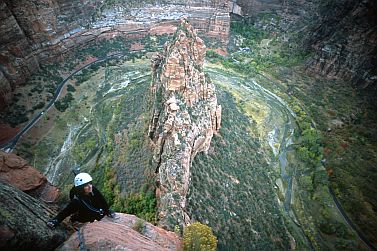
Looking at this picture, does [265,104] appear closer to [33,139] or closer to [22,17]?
[33,139]

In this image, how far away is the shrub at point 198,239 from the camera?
933 inches

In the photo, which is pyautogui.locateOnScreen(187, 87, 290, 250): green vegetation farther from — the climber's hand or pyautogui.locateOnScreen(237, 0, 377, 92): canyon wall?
pyautogui.locateOnScreen(237, 0, 377, 92): canyon wall

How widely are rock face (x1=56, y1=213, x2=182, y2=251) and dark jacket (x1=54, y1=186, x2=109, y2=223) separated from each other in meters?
0.60

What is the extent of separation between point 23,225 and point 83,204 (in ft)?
11.6

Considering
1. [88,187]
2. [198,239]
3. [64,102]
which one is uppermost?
[88,187]

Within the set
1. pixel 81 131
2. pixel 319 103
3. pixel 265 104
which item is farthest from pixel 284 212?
pixel 81 131

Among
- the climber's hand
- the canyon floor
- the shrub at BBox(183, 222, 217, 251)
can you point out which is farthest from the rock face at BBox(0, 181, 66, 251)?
the canyon floor

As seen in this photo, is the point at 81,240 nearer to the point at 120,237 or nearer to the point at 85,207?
the point at 85,207

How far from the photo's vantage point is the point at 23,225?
13.8m

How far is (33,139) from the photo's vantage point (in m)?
55.5

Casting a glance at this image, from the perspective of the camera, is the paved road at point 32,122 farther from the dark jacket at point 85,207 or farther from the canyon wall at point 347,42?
the canyon wall at point 347,42

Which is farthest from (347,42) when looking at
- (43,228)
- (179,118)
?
(43,228)

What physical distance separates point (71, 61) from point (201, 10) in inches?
2043

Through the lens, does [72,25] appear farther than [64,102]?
Yes
